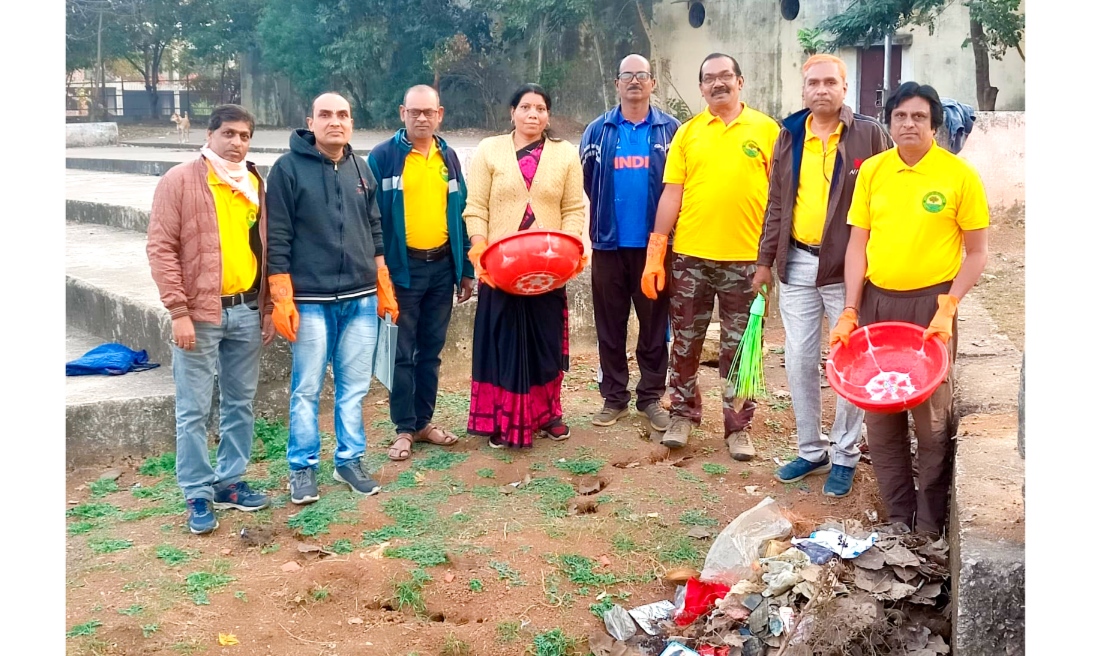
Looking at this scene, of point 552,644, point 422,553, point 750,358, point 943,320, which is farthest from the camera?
point 750,358

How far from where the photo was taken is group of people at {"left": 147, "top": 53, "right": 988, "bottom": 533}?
158 inches

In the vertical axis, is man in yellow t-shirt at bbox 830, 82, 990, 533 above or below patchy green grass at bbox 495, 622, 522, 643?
above

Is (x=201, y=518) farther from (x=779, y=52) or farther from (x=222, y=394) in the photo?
(x=779, y=52)

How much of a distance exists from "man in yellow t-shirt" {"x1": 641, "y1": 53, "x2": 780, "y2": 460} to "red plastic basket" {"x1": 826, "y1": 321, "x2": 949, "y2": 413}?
1249mm

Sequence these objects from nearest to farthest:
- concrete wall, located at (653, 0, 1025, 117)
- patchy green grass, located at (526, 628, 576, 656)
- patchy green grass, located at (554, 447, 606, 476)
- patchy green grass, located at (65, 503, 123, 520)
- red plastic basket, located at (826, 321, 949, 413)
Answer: patchy green grass, located at (526, 628, 576, 656) → red plastic basket, located at (826, 321, 949, 413) → patchy green grass, located at (65, 503, 123, 520) → patchy green grass, located at (554, 447, 606, 476) → concrete wall, located at (653, 0, 1025, 117)

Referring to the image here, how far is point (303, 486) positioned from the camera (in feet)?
15.9

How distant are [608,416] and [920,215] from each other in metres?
2.50

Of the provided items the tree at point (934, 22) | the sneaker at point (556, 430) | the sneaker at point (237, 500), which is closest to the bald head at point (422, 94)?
the sneaker at point (556, 430)

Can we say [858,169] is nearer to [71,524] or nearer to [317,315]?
[317,315]

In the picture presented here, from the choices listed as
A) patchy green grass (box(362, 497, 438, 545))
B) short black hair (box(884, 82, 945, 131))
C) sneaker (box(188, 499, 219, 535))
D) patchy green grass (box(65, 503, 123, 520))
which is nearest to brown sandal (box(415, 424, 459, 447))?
patchy green grass (box(362, 497, 438, 545))

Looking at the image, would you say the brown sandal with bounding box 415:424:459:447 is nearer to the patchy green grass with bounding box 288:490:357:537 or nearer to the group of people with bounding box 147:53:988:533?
the group of people with bounding box 147:53:988:533

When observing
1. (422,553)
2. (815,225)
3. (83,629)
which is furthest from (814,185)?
(83,629)

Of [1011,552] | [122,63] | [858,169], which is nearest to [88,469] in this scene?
[858,169]

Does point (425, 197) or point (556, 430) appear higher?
point (425, 197)
